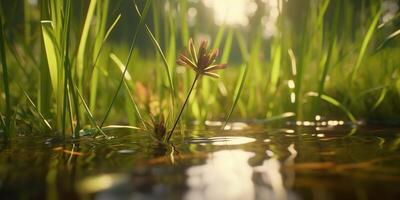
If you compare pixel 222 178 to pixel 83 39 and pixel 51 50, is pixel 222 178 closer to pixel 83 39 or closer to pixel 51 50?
pixel 51 50

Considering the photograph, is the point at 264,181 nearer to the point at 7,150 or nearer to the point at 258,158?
the point at 258,158

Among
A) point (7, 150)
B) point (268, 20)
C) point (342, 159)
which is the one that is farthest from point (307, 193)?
point (268, 20)

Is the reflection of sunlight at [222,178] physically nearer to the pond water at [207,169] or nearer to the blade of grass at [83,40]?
the pond water at [207,169]

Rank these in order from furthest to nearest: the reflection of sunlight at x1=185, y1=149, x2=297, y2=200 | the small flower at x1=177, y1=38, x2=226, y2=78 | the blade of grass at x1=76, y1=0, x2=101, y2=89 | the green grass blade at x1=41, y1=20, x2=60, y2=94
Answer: the blade of grass at x1=76, y1=0, x2=101, y2=89 < the green grass blade at x1=41, y1=20, x2=60, y2=94 < the small flower at x1=177, y1=38, x2=226, y2=78 < the reflection of sunlight at x1=185, y1=149, x2=297, y2=200

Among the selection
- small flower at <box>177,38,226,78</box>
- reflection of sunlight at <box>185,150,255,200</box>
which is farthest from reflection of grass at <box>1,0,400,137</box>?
reflection of sunlight at <box>185,150,255,200</box>

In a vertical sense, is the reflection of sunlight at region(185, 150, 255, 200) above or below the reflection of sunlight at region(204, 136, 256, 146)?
below

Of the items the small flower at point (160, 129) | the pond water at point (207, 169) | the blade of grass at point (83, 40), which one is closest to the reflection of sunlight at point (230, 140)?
the pond water at point (207, 169)

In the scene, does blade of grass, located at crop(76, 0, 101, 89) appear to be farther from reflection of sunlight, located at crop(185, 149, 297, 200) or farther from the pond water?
reflection of sunlight, located at crop(185, 149, 297, 200)

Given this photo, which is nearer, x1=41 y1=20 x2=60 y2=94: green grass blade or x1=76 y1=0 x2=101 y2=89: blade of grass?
x1=41 y1=20 x2=60 y2=94: green grass blade
